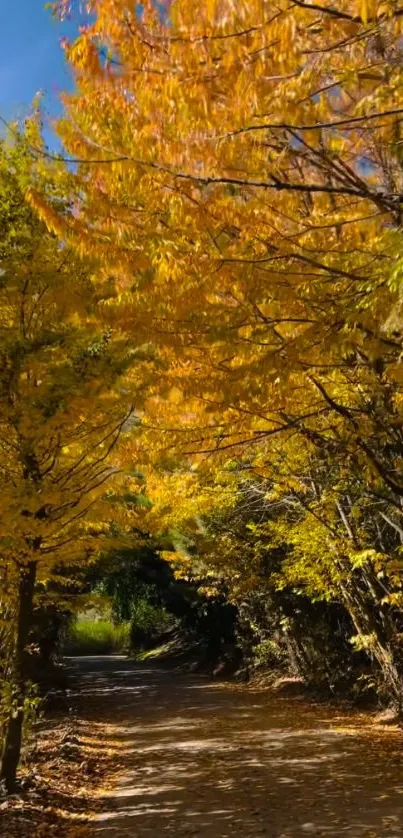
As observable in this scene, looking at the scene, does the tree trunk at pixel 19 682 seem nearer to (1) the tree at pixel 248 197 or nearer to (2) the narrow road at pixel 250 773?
(2) the narrow road at pixel 250 773

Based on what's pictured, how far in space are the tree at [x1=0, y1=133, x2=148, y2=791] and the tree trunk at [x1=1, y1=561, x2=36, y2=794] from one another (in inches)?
0.4

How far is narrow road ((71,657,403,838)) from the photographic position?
18.7 feet

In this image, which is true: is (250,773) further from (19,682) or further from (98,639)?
(98,639)

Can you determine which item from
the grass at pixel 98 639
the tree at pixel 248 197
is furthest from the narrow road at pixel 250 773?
the grass at pixel 98 639

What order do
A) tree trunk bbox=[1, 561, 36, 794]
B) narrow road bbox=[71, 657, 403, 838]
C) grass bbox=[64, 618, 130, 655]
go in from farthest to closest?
grass bbox=[64, 618, 130, 655]
tree trunk bbox=[1, 561, 36, 794]
narrow road bbox=[71, 657, 403, 838]

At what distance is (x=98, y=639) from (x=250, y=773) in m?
35.2

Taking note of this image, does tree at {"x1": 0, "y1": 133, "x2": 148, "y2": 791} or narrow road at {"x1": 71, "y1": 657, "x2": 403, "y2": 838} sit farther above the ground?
tree at {"x1": 0, "y1": 133, "x2": 148, "y2": 791}

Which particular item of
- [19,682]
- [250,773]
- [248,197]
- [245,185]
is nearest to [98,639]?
[250,773]

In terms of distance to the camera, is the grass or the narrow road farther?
the grass

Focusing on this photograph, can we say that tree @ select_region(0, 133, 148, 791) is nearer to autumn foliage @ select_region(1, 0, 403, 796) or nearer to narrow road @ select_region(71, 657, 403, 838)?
autumn foliage @ select_region(1, 0, 403, 796)

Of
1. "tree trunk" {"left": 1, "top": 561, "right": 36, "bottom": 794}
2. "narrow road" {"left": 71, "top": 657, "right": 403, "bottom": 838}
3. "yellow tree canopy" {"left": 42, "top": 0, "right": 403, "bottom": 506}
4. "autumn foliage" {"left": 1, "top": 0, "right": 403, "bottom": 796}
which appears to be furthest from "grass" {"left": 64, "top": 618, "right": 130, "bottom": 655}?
"yellow tree canopy" {"left": 42, "top": 0, "right": 403, "bottom": 506}

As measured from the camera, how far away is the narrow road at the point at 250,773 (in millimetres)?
5711

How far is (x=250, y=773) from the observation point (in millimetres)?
7570

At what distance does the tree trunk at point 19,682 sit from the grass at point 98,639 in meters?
31.2
